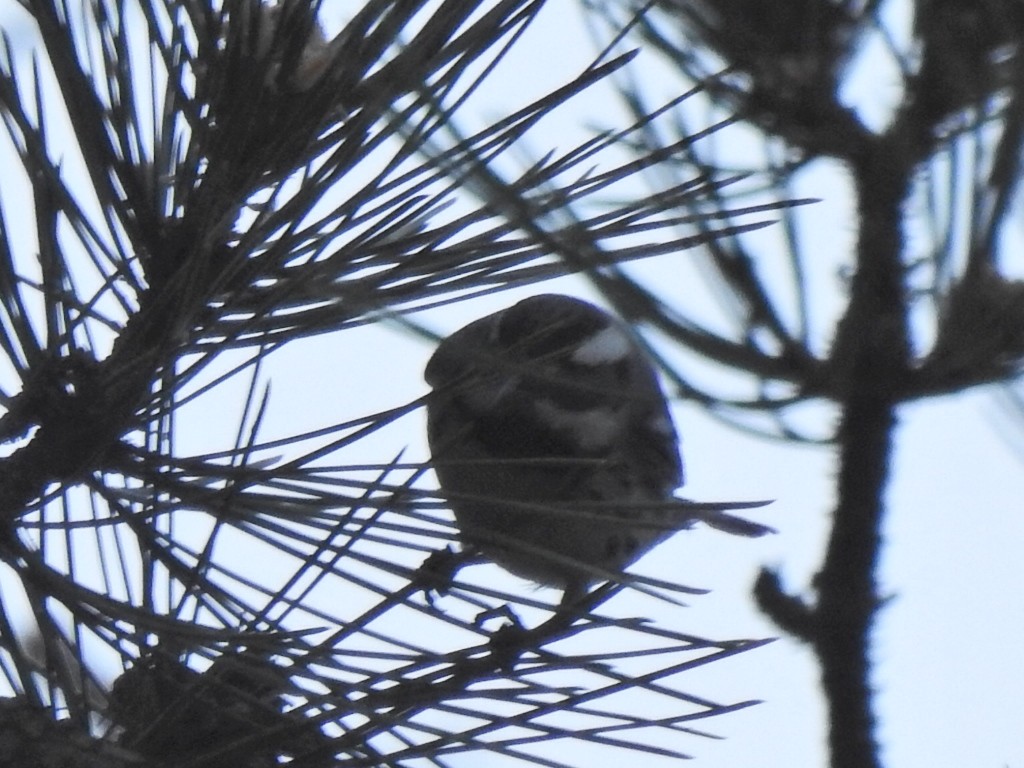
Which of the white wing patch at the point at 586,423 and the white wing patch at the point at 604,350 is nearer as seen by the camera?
the white wing patch at the point at 586,423

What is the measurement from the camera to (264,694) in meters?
0.92

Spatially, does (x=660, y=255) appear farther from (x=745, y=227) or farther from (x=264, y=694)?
(x=264, y=694)

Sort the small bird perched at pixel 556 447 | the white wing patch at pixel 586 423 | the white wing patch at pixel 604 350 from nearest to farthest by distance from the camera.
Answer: the small bird perched at pixel 556 447 → the white wing patch at pixel 586 423 → the white wing patch at pixel 604 350

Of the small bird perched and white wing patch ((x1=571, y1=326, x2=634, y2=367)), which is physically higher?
white wing patch ((x1=571, y1=326, x2=634, y2=367))

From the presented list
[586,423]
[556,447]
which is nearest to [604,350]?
[586,423]

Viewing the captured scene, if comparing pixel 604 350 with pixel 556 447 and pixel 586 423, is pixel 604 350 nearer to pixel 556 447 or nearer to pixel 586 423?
pixel 586 423

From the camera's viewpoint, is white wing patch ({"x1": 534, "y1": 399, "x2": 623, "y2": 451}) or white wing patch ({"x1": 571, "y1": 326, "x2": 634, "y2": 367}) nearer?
white wing patch ({"x1": 534, "y1": 399, "x2": 623, "y2": 451})

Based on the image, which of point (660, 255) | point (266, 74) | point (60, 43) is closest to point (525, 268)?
point (660, 255)

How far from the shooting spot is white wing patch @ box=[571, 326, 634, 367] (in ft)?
5.68

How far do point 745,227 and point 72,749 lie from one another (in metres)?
0.49

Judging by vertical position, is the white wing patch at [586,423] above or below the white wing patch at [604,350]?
below

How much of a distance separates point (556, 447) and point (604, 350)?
1.31 ft

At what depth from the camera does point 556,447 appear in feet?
4.68

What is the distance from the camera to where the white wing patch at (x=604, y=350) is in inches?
68.2
